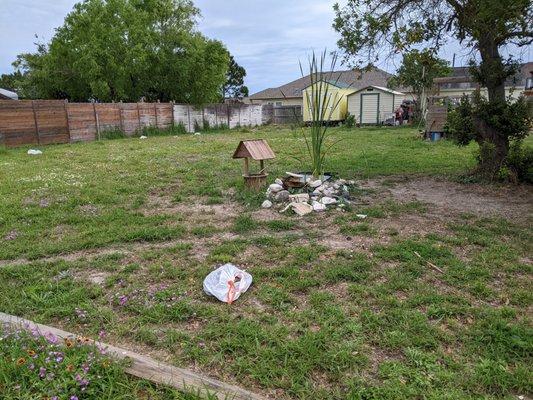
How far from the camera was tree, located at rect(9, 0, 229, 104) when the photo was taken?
67.4 feet

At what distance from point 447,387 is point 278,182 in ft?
13.5

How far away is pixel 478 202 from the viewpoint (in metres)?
5.50

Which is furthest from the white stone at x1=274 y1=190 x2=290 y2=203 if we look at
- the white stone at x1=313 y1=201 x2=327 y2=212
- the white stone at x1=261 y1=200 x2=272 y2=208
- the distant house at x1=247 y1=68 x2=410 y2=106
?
the distant house at x1=247 y1=68 x2=410 y2=106

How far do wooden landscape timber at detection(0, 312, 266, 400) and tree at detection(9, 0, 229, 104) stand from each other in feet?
66.6

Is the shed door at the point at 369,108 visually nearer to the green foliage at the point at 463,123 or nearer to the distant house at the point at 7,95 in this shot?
the green foliage at the point at 463,123

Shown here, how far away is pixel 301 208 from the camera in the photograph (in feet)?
→ 16.4

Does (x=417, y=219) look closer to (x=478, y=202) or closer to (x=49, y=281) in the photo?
(x=478, y=202)

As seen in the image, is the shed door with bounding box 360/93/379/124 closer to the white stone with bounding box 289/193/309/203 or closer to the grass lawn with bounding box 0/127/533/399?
the grass lawn with bounding box 0/127/533/399

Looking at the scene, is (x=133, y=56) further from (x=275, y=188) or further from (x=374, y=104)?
(x=275, y=188)

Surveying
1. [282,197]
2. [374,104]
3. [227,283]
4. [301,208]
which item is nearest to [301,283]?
[227,283]

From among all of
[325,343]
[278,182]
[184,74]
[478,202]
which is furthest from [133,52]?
[325,343]

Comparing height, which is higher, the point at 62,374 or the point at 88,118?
the point at 88,118

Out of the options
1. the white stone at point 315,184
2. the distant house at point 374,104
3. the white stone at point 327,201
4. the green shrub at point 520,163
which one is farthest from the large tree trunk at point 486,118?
the distant house at point 374,104

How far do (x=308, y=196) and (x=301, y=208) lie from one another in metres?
0.41
